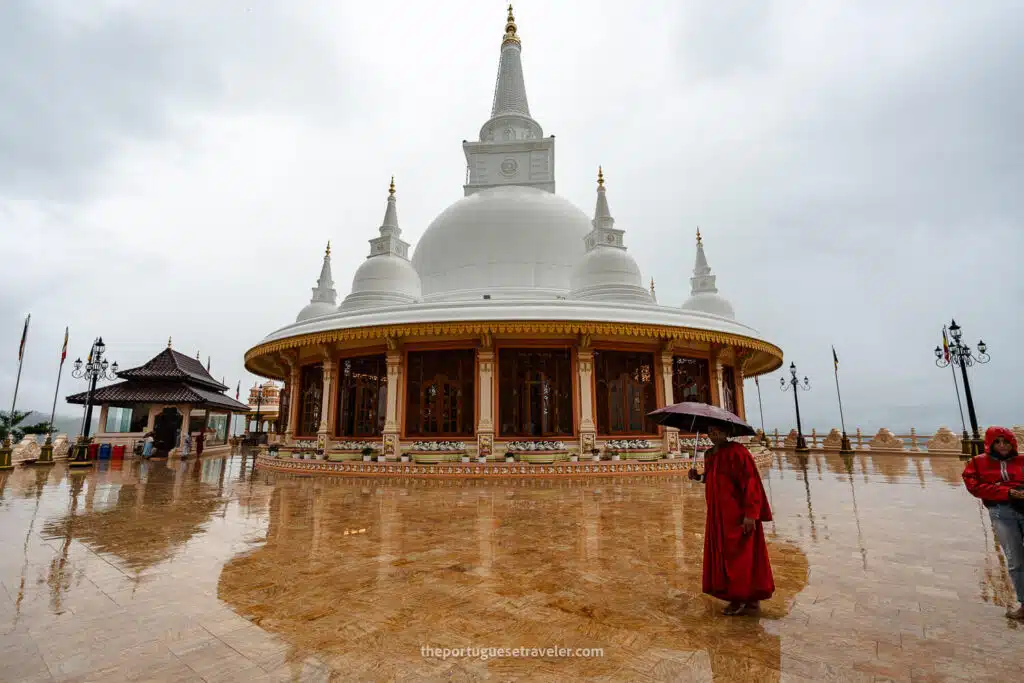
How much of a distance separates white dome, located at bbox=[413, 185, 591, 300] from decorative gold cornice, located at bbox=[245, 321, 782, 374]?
5.83 meters

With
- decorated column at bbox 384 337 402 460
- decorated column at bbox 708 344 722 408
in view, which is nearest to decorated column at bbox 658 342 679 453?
decorated column at bbox 708 344 722 408

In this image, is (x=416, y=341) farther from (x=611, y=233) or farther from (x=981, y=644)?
(x=981, y=644)

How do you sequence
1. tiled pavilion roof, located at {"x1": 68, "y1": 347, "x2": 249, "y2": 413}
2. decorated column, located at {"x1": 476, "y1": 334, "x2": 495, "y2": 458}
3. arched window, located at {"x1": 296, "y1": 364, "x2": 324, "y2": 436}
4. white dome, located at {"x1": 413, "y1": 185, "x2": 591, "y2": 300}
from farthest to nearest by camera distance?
tiled pavilion roof, located at {"x1": 68, "y1": 347, "x2": 249, "y2": 413} < white dome, located at {"x1": 413, "y1": 185, "x2": 591, "y2": 300} < arched window, located at {"x1": 296, "y1": 364, "x2": 324, "y2": 436} < decorated column, located at {"x1": 476, "y1": 334, "x2": 495, "y2": 458}

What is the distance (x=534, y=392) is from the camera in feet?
48.8

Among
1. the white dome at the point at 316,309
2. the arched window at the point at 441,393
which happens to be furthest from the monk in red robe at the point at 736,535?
the white dome at the point at 316,309

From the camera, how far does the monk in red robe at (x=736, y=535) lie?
387 centimetres

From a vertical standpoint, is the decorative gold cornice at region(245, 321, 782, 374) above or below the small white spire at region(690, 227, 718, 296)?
below

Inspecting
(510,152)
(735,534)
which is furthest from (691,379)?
(510,152)

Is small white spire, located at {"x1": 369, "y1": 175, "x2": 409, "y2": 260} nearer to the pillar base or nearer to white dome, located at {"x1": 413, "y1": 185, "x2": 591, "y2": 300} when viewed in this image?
white dome, located at {"x1": 413, "y1": 185, "x2": 591, "y2": 300}

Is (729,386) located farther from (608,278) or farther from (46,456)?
(46,456)

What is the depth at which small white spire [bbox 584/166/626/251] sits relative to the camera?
19.7m

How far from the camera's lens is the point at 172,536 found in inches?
263

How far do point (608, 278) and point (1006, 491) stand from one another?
14.6 meters

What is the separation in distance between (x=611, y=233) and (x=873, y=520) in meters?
14.1
